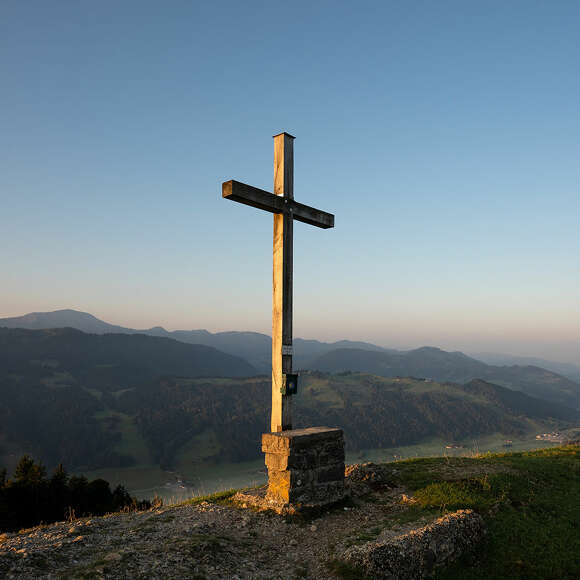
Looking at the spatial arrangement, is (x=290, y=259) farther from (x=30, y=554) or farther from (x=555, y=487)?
(x=555, y=487)

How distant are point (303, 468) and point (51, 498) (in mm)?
13143

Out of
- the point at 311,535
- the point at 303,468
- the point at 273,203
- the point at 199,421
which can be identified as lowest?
the point at 199,421

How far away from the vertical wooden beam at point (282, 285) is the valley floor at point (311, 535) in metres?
2.12

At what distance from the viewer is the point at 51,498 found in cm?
1719

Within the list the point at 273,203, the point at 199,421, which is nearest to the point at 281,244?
the point at 273,203

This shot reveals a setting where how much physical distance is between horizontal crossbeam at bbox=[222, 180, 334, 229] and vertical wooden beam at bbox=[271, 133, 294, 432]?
16 centimetres

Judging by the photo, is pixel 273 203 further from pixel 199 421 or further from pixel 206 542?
pixel 199 421

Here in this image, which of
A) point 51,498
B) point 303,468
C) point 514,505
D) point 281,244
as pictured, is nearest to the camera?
point 303,468

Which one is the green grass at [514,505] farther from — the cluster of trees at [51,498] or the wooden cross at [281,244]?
the cluster of trees at [51,498]

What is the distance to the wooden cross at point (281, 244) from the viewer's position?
383 inches

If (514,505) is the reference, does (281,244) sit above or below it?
above

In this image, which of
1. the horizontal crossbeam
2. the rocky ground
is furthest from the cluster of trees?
the horizontal crossbeam

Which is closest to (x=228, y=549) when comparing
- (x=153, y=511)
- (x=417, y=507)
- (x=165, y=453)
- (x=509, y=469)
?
(x=153, y=511)

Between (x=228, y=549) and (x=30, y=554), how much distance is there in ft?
9.01
